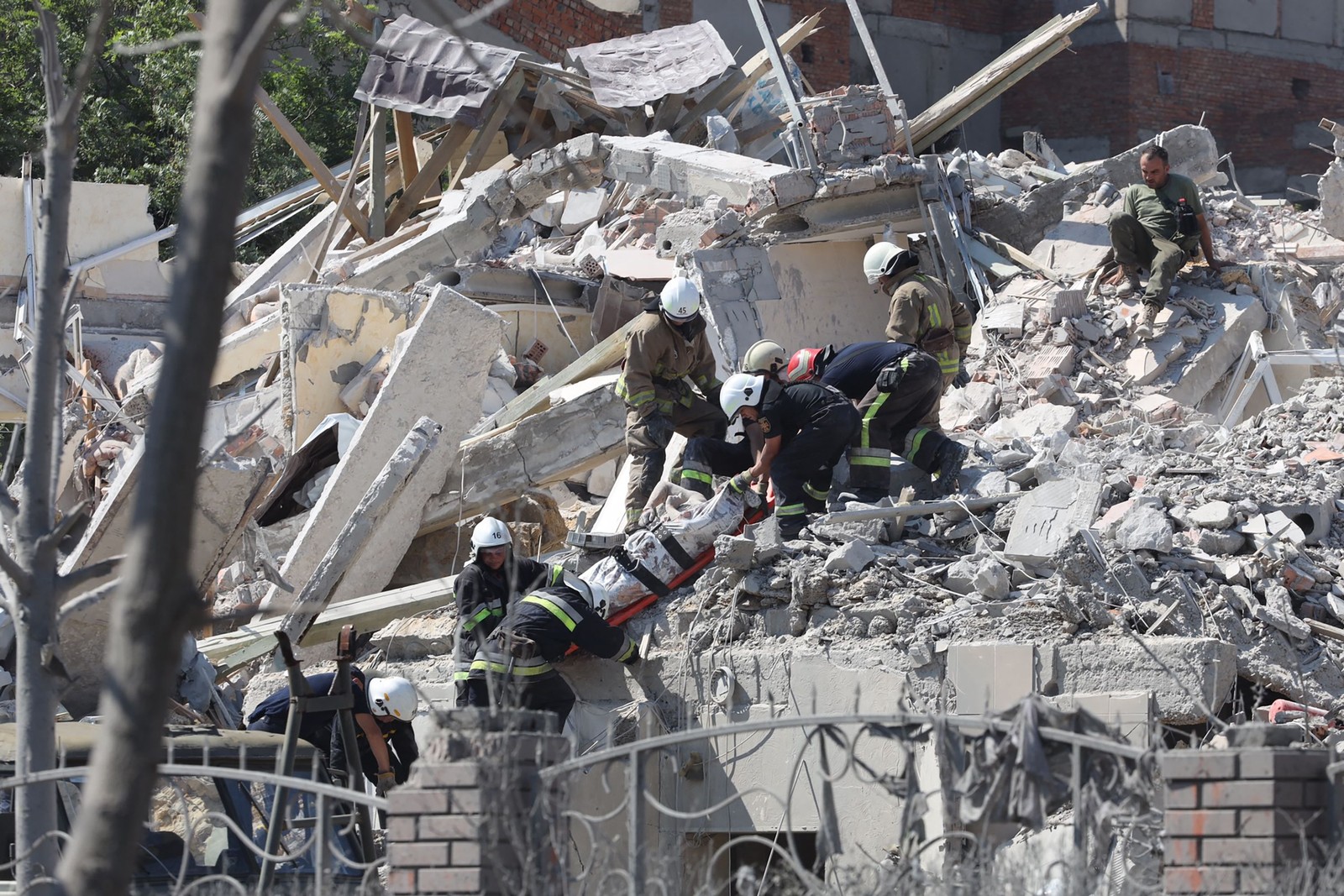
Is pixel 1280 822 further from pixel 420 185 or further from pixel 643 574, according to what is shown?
pixel 420 185

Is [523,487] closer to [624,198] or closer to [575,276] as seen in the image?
[575,276]

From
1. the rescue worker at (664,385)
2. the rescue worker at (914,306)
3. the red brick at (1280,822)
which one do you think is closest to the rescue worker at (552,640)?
the rescue worker at (664,385)

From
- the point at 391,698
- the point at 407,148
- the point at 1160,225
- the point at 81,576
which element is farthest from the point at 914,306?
the point at 407,148

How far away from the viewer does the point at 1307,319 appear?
39.8ft

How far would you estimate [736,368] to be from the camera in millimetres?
11477

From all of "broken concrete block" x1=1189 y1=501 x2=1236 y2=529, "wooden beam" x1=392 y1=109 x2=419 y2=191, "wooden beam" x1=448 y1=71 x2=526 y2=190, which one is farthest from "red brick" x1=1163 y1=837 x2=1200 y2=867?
"wooden beam" x1=392 y1=109 x2=419 y2=191

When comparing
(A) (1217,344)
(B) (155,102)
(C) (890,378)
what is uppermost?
(B) (155,102)

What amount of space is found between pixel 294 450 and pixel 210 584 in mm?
2544

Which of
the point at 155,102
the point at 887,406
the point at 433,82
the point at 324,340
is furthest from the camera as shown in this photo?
the point at 155,102

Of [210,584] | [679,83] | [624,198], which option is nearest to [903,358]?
[210,584]

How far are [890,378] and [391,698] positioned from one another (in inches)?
118

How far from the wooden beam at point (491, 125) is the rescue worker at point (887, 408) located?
23.1 ft

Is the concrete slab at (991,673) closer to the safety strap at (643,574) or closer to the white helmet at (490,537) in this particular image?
the safety strap at (643,574)

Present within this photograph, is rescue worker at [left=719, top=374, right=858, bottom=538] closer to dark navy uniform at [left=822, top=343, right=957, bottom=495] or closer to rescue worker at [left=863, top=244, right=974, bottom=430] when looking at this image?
dark navy uniform at [left=822, top=343, right=957, bottom=495]
